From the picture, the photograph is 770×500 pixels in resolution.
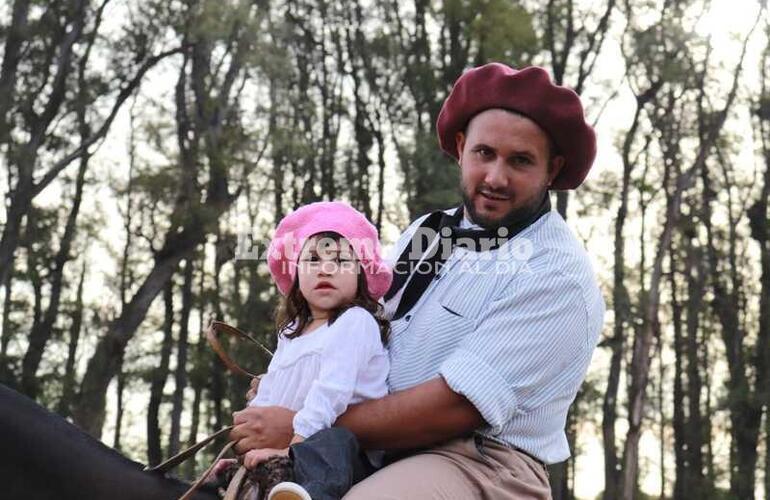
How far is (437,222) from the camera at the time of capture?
3490 mm

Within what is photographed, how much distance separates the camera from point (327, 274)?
9.91ft

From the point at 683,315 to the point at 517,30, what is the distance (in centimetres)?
1143

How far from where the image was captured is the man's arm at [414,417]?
276cm

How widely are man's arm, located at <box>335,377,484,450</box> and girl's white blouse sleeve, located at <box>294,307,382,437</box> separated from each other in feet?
0.20

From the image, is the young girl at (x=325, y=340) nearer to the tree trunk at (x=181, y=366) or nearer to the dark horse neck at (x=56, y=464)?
the dark horse neck at (x=56, y=464)

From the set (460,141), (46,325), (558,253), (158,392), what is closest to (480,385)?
(558,253)

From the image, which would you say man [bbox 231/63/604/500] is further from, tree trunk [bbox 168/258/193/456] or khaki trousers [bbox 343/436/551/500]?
tree trunk [bbox 168/258/193/456]

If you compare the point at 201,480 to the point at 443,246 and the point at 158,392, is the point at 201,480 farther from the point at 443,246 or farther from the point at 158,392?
the point at 158,392

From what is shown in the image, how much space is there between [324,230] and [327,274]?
0.13 m

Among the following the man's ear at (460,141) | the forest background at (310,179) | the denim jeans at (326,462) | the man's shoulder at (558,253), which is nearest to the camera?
the denim jeans at (326,462)

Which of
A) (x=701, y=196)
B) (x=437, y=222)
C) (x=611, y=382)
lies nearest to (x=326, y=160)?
(x=611, y=382)

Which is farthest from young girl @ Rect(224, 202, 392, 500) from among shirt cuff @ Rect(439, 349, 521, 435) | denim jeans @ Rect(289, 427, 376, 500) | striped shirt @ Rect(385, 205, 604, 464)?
shirt cuff @ Rect(439, 349, 521, 435)

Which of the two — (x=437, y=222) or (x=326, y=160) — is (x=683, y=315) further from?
(x=437, y=222)

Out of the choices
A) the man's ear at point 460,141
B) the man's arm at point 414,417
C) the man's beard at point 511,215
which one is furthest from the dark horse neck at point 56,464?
the man's ear at point 460,141
